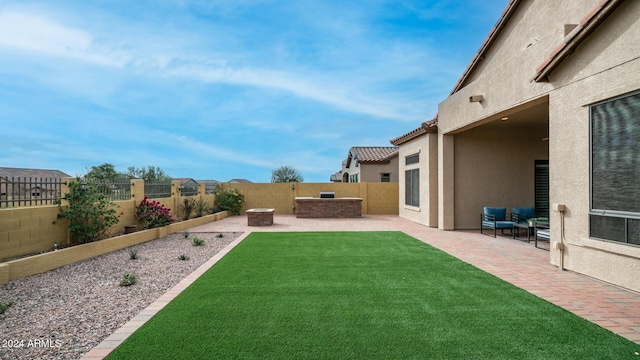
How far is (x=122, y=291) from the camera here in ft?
17.3

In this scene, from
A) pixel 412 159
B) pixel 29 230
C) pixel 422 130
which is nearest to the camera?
pixel 29 230

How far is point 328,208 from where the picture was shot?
17328 mm

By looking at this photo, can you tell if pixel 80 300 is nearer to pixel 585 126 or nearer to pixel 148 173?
pixel 585 126

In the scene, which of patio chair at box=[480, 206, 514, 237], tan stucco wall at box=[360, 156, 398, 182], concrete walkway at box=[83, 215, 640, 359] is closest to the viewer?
concrete walkway at box=[83, 215, 640, 359]

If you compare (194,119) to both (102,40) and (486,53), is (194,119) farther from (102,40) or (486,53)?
(486,53)

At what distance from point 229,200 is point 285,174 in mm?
29552

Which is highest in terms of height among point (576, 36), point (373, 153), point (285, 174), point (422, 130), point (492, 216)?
point (373, 153)

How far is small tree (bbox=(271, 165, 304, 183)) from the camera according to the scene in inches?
1884

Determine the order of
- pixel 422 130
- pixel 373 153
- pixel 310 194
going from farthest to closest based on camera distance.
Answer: pixel 373 153 < pixel 310 194 < pixel 422 130

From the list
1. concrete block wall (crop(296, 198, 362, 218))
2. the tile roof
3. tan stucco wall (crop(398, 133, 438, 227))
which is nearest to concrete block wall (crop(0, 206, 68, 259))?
concrete block wall (crop(296, 198, 362, 218))

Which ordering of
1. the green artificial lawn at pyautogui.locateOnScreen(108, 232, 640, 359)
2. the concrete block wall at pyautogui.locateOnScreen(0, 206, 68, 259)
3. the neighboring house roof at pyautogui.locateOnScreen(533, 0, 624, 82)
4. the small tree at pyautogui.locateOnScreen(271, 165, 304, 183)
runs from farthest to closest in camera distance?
1. the small tree at pyautogui.locateOnScreen(271, 165, 304, 183)
2. the concrete block wall at pyautogui.locateOnScreen(0, 206, 68, 259)
3. the neighboring house roof at pyautogui.locateOnScreen(533, 0, 624, 82)
4. the green artificial lawn at pyautogui.locateOnScreen(108, 232, 640, 359)

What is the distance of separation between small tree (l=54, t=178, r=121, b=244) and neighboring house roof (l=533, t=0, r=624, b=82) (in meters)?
10.4

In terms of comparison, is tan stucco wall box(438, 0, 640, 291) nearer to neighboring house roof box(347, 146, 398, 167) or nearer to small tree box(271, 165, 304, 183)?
neighboring house roof box(347, 146, 398, 167)

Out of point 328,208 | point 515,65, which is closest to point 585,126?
point 515,65
